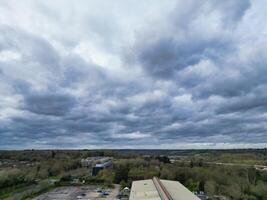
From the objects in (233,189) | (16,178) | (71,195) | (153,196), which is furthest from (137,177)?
(153,196)

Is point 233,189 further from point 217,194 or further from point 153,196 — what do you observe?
point 153,196

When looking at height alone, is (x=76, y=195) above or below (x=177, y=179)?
below

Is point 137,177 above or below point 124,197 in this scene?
above

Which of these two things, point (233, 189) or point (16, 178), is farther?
point (16, 178)

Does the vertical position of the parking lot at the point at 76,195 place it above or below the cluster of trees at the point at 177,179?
below

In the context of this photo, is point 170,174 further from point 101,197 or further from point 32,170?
point 32,170

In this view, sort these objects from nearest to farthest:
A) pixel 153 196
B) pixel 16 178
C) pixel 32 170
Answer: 1. pixel 153 196
2. pixel 16 178
3. pixel 32 170

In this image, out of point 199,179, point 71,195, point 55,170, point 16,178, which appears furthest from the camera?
point 55,170

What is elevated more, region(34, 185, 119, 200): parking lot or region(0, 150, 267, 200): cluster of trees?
region(0, 150, 267, 200): cluster of trees

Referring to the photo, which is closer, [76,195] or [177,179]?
[76,195]
